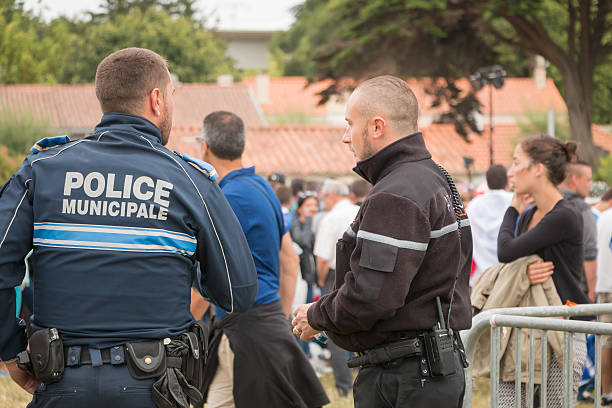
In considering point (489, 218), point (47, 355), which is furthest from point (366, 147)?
point (489, 218)

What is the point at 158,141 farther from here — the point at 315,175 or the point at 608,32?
the point at 315,175

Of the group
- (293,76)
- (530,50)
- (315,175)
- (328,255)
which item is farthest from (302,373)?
(293,76)

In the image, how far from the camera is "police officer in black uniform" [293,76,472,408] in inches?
110

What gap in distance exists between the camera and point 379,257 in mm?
2771

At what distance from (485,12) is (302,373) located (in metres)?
16.8

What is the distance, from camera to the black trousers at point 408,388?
2920mm

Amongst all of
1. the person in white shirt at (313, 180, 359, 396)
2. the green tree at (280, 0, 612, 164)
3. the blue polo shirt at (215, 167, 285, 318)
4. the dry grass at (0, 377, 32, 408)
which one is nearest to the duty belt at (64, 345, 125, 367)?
the blue polo shirt at (215, 167, 285, 318)

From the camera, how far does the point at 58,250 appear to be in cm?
269

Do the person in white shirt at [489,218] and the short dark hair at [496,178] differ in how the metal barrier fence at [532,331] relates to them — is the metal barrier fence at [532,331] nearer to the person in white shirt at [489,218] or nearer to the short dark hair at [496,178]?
the person in white shirt at [489,218]

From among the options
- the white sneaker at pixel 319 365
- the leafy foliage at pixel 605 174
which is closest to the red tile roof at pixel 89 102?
the leafy foliage at pixel 605 174

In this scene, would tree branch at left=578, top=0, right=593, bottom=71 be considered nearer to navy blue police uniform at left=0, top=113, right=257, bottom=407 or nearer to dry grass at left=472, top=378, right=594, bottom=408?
dry grass at left=472, top=378, right=594, bottom=408

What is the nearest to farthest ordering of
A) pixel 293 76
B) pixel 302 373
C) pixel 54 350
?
pixel 54 350, pixel 302 373, pixel 293 76

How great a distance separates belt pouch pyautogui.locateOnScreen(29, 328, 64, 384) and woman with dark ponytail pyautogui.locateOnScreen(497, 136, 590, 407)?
2.75 metres

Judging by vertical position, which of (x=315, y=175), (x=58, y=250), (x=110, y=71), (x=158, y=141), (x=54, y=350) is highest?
(x=110, y=71)
